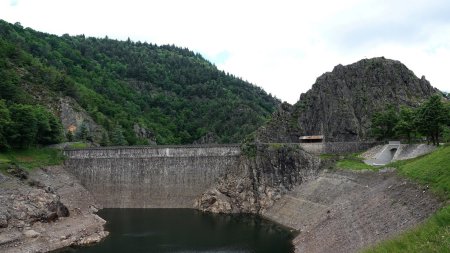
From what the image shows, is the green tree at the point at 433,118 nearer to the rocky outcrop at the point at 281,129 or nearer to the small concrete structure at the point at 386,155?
the small concrete structure at the point at 386,155

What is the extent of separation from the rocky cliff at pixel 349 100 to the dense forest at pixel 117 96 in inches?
1635

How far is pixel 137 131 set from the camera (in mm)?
130875

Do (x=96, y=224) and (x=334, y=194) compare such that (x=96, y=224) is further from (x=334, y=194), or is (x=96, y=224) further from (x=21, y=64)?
(x=21, y=64)

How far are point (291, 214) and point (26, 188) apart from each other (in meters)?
34.2

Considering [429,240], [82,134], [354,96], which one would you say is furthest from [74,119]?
[429,240]

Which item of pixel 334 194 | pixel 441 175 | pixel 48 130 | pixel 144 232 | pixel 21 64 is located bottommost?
pixel 144 232

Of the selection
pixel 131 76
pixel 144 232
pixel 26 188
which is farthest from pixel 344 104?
pixel 131 76

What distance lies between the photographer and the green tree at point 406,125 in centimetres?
7000

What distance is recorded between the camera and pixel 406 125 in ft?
229

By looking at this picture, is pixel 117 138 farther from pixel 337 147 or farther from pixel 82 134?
pixel 337 147

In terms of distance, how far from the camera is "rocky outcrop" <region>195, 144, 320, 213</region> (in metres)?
69.6

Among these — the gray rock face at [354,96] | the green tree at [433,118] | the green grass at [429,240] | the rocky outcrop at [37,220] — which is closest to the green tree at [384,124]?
the gray rock face at [354,96]

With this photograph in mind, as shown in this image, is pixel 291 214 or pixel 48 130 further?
pixel 48 130

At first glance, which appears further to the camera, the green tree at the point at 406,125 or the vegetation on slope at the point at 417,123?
the green tree at the point at 406,125
